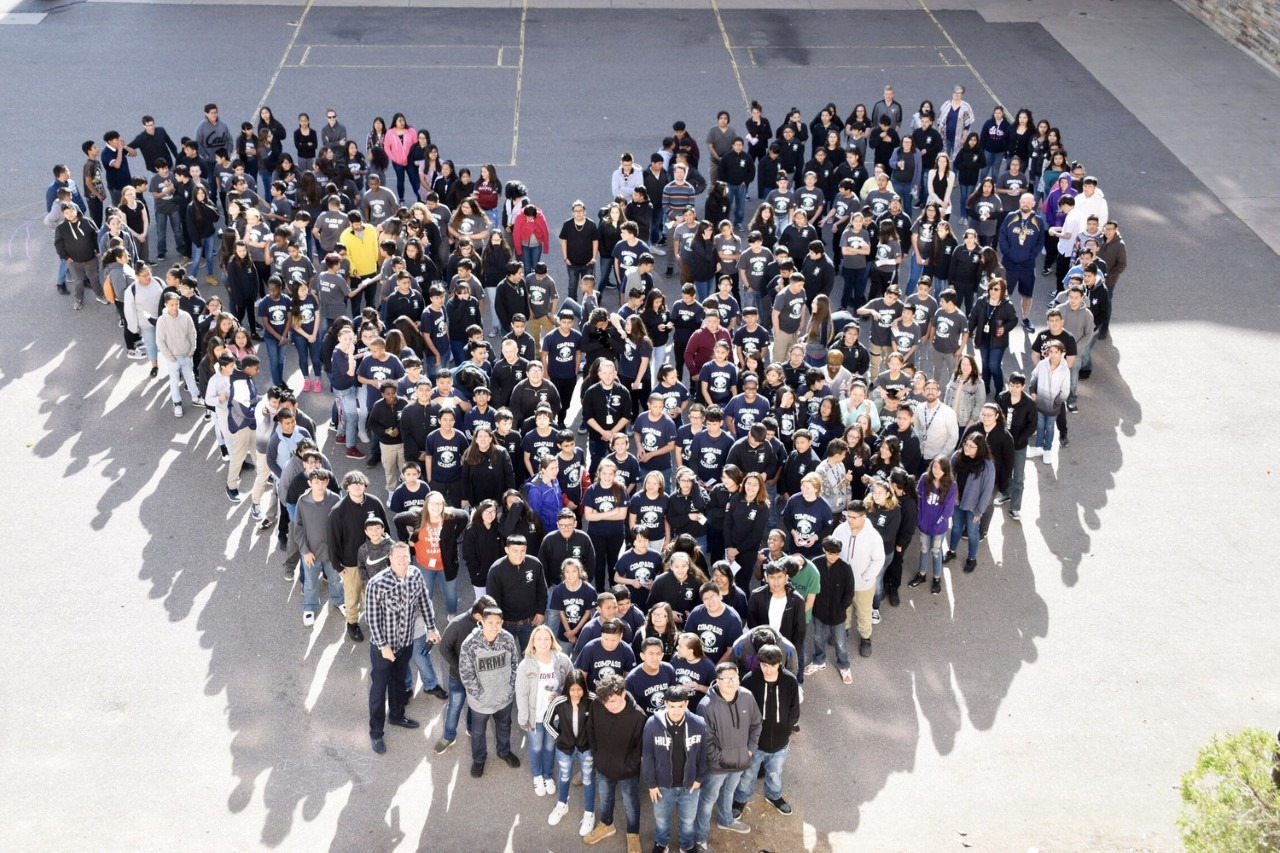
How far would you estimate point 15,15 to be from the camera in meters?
28.1

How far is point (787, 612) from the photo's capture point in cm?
1027

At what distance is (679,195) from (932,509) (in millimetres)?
7803

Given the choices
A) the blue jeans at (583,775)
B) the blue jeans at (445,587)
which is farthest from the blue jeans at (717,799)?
the blue jeans at (445,587)

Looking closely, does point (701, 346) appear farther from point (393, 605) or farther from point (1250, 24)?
point (1250, 24)

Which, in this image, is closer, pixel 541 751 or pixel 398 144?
pixel 541 751

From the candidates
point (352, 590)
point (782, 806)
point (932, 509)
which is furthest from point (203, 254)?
point (782, 806)

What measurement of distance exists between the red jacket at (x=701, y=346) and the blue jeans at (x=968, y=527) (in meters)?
3.01

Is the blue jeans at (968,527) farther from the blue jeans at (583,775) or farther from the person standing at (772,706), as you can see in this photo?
the blue jeans at (583,775)

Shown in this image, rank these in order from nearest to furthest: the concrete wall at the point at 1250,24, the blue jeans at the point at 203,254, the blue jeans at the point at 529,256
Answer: the blue jeans at the point at 529,256 → the blue jeans at the point at 203,254 → the concrete wall at the point at 1250,24

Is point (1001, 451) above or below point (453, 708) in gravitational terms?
above

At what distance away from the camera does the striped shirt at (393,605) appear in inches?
390

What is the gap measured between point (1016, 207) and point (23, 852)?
14.2 metres

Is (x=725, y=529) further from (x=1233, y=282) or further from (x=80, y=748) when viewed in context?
(x=1233, y=282)

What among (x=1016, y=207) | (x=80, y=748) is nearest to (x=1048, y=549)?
(x=1016, y=207)
